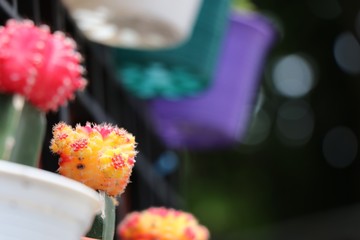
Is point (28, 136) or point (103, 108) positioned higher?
point (28, 136)

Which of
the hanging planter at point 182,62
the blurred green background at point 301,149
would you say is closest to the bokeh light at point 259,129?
the blurred green background at point 301,149

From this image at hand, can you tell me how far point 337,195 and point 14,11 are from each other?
321 centimetres

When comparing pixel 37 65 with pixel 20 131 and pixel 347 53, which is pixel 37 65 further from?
pixel 347 53

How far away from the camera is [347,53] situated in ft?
14.2

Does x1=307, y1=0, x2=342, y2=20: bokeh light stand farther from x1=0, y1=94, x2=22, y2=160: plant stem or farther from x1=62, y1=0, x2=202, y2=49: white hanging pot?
x1=0, y1=94, x2=22, y2=160: plant stem

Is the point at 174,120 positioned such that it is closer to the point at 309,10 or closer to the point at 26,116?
the point at 26,116

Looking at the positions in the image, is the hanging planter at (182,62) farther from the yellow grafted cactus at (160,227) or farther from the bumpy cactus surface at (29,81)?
the bumpy cactus surface at (29,81)

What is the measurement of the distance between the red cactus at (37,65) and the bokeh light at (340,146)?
3.53m

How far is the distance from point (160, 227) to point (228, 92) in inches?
38.9

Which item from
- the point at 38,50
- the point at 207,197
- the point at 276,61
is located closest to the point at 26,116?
the point at 38,50

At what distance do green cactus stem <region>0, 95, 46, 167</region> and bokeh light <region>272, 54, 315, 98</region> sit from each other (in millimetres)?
3715

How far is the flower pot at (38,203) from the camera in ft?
1.97

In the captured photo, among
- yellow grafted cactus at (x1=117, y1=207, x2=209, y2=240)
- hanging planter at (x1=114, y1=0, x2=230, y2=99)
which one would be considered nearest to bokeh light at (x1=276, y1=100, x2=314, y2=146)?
hanging planter at (x1=114, y1=0, x2=230, y2=99)

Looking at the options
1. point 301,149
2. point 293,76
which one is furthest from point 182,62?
point 293,76
